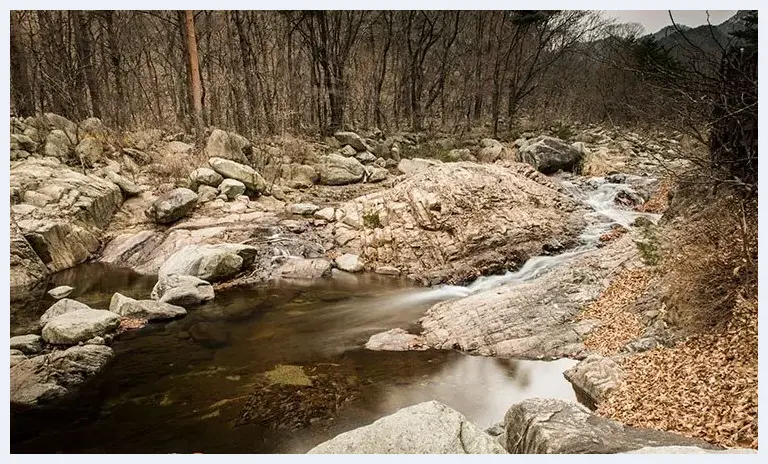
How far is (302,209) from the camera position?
8.70 meters

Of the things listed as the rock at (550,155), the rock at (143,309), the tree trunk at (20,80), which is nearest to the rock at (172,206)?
the tree trunk at (20,80)

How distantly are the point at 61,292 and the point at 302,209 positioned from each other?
389cm

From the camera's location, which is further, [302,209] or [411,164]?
[411,164]

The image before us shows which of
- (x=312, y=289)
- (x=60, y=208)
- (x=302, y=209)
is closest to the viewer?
(x=312, y=289)

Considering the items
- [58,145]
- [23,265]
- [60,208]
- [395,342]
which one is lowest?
[395,342]

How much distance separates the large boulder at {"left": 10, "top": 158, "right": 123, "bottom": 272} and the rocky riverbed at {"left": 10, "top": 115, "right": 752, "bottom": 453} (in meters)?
0.03

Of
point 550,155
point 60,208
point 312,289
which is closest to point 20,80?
point 60,208

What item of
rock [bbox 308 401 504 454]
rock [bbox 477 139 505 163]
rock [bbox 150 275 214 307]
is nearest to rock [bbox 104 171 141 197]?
rock [bbox 150 275 214 307]

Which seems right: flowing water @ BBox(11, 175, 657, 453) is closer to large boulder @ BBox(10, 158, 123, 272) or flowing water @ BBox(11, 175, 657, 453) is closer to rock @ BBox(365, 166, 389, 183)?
large boulder @ BBox(10, 158, 123, 272)

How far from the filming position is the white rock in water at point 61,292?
221 inches

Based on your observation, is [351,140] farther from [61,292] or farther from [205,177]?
[61,292]

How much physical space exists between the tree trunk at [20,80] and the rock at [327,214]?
4.45m

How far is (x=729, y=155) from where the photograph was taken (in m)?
3.59

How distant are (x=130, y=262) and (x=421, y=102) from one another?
5.83 metres
